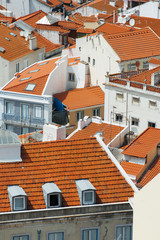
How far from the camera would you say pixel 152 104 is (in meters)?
72.6

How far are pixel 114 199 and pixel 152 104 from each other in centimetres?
3070

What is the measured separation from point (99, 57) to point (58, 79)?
15.4 ft

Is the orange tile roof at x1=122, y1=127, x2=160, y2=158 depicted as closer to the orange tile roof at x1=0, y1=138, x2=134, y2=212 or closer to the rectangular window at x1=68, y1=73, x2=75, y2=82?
the orange tile roof at x1=0, y1=138, x2=134, y2=212

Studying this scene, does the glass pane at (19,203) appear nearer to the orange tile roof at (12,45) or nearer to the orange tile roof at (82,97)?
the orange tile roof at (82,97)

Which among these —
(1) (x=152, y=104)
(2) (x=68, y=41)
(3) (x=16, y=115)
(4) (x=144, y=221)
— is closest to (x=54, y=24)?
(2) (x=68, y=41)

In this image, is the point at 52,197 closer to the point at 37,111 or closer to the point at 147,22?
the point at 37,111

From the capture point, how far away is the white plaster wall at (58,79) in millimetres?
82831

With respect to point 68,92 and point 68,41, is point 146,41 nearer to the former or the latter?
point 68,92

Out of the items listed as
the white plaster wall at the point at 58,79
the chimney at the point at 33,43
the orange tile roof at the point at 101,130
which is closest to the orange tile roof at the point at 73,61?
the white plaster wall at the point at 58,79

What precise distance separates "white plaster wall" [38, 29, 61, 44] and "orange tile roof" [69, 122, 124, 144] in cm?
4069

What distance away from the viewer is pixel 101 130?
220ft

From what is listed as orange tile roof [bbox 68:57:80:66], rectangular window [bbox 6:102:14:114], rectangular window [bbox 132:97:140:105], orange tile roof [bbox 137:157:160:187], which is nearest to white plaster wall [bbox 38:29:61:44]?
orange tile roof [bbox 68:57:80:66]

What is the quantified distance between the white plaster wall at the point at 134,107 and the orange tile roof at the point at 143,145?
484 inches

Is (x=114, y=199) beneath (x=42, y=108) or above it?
above
